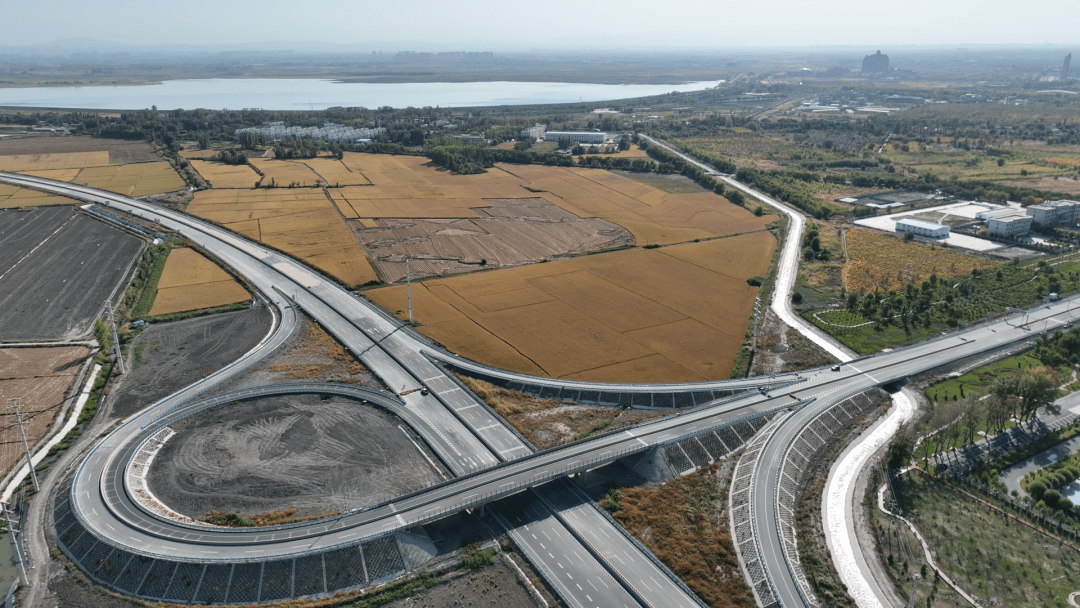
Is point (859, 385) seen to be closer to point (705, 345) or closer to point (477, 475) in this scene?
point (705, 345)

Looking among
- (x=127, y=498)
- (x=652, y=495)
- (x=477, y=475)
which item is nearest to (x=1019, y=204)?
(x=652, y=495)

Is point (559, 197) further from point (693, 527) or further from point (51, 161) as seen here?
point (51, 161)

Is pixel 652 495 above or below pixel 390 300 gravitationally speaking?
below

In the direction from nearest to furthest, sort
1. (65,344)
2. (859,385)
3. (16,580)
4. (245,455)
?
(16,580) < (245,455) < (859,385) < (65,344)

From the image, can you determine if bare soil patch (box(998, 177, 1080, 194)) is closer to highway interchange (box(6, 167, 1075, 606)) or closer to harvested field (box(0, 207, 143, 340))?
highway interchange (box(6, 167, 1075, 606))

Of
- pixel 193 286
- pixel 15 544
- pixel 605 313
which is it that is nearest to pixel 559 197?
pixel 605 313

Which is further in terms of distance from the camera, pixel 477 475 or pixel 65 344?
pixel 65 344

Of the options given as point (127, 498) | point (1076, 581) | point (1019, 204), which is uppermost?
point (1019, 204)
